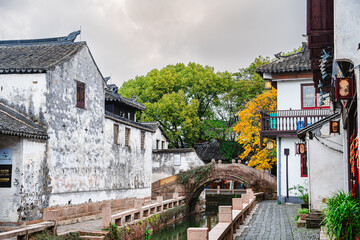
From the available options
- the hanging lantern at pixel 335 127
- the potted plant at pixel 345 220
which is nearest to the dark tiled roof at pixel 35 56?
the hanging lantern at pixel 335 127

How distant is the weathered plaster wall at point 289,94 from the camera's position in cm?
2127

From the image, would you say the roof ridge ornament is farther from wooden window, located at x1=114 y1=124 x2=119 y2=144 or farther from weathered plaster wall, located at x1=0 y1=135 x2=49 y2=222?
weathered plaster wall, located at x1=0 y1=135 x2=49 y2=222

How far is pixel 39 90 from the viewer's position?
15781mm

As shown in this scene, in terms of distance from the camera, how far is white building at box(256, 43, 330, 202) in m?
20.9

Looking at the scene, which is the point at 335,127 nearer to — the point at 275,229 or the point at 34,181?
the point at 275,229

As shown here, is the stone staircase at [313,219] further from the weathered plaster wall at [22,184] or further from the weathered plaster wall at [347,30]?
the weathered plaster wall at [22,184]

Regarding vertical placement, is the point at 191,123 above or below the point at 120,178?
above

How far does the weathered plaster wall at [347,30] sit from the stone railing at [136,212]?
10293 mm

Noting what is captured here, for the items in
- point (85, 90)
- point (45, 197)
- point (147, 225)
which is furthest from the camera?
point (147, 225)

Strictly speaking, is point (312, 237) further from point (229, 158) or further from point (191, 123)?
point (229, 158)

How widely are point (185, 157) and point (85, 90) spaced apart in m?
12.6

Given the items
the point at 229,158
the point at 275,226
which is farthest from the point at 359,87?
the point at 229,158

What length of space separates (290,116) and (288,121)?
10.0 inches

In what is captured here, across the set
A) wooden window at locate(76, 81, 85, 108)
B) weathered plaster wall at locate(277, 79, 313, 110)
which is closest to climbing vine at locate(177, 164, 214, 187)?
weathered plaster wall at locate(277, 79, 313, 110)
